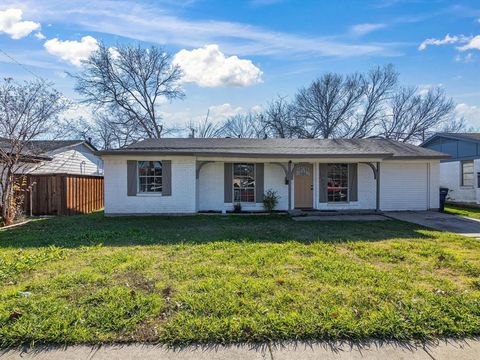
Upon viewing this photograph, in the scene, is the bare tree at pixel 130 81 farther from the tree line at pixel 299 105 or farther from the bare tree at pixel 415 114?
the bare tree at pixel 415 114

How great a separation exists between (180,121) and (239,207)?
2195 centimetres

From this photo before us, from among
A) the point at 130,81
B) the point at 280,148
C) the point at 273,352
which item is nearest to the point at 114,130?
the point at 130,81

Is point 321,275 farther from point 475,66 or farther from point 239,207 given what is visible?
point 475,66

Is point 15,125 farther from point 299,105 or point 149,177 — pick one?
point 299,105

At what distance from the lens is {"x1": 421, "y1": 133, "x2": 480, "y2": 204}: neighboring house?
15766 mm

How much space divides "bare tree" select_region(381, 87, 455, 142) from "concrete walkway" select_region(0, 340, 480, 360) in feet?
107

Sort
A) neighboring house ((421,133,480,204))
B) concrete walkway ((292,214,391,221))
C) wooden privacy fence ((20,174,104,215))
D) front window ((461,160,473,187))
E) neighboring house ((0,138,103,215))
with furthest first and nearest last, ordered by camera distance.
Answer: front window ((461,160,473,187)), neighboring house ((421,133,480,204)), wooden privacy fence ((20,174,104,215)), neighboring house ((0,138,103,215)), concrete walkway ((292,214,391,221))

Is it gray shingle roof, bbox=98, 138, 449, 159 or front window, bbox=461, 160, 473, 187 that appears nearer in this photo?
gray shingle roof, bbox=98, 138, 449, 159

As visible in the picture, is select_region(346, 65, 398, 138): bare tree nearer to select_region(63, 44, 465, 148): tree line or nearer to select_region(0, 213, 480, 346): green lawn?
select_region(63, 44, 465, 148): tree line

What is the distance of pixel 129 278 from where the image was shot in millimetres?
4590

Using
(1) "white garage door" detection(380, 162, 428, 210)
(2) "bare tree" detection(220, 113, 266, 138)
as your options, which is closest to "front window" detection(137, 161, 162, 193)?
(1) "white garage door" detection(380, 162, 428, 210)

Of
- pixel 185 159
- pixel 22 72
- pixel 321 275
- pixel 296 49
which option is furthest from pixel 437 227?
pixel 22 72

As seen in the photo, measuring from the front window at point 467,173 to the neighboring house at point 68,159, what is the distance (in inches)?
749

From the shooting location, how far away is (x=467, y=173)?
16594 millimetres
